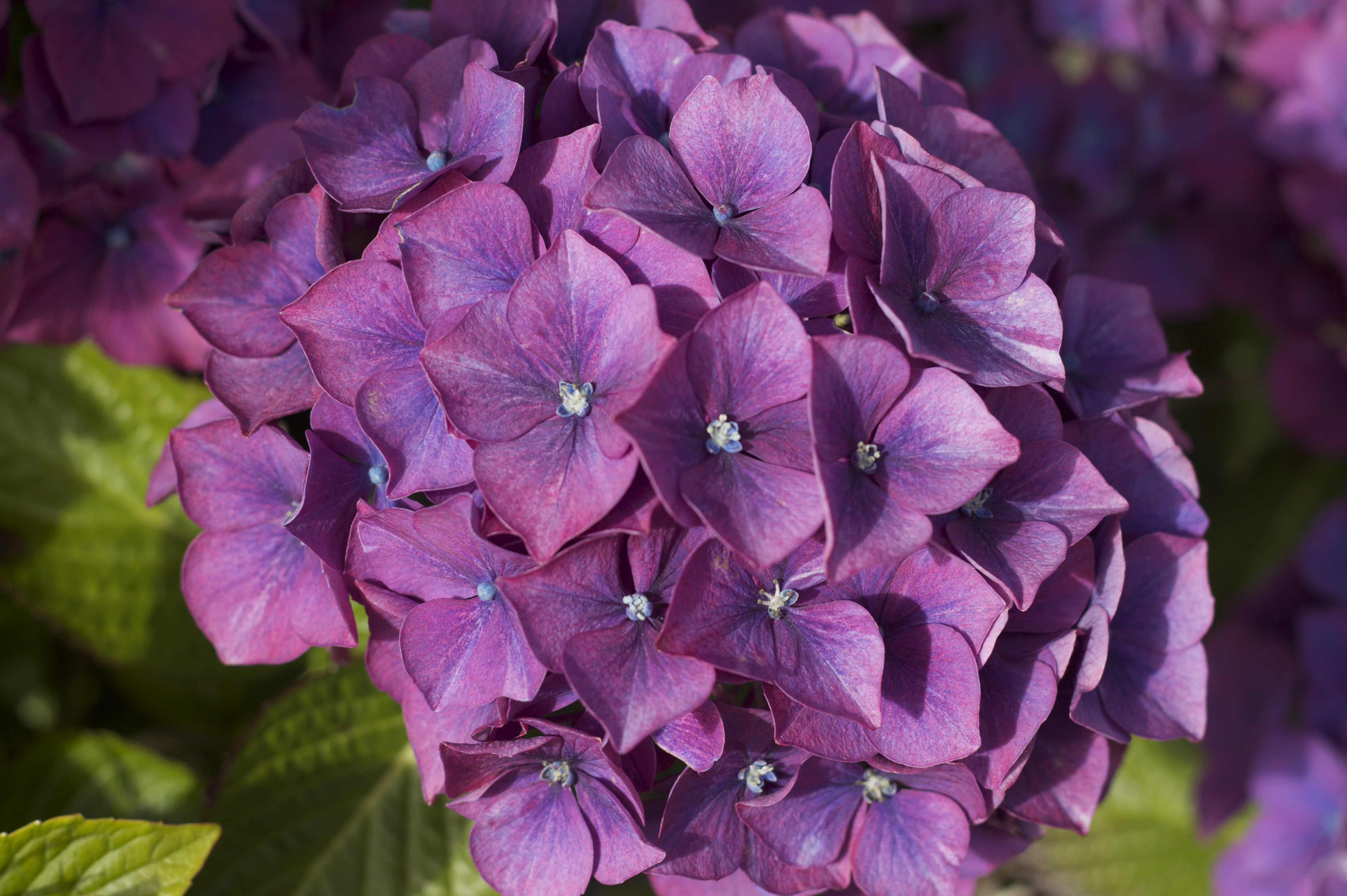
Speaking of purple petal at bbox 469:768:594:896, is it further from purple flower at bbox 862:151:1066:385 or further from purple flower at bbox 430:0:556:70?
purple flower at bbox 430:0:556:70

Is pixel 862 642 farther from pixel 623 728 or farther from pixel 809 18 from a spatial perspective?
pixel 809 18

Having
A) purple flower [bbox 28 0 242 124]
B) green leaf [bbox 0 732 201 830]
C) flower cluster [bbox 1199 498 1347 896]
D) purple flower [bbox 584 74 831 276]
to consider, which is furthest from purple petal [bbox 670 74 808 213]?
flower cluster [bbox 1199 498 1347 896]

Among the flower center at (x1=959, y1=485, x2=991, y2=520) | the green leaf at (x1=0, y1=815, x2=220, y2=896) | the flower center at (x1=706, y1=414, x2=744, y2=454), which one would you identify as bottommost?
the green leaf at (x1=0, y1=815, x2=220, y2=896)

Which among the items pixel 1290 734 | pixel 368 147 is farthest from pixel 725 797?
pixel 1290 734

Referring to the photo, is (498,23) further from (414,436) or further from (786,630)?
(786,630)

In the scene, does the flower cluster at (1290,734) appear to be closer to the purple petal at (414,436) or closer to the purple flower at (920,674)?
the purple flower at (920,674)
